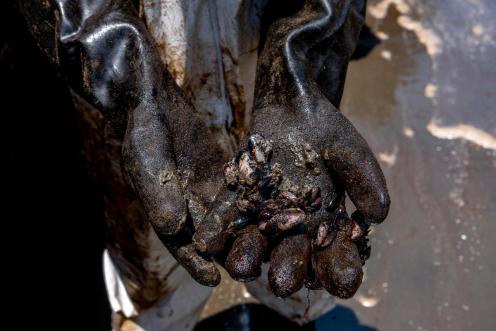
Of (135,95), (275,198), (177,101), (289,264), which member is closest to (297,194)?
(275,198)

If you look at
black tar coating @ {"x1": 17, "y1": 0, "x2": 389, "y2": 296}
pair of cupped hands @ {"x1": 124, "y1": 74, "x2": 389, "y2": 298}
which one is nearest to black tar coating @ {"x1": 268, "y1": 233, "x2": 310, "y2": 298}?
pair of cupped hands @ {"x1": 124, "y1": 74, "x2": 389, "y2": 298}

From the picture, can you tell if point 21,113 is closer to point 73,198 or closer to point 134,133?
point 73,198

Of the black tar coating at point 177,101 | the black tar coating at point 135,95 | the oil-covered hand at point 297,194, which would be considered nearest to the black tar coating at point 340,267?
the oil-covered hand at point 297,194

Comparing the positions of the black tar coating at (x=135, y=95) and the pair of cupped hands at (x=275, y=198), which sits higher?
the black tar coating at (x=135, y=95)

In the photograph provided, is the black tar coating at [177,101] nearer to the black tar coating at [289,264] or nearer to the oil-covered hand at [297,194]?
the oil-covered hand at [297,194]

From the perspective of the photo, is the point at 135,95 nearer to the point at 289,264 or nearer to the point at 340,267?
the point at 289,264

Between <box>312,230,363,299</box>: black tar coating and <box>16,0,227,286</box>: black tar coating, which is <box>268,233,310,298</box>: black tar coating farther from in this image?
<box>16,0,227,286</box>: black tar coating

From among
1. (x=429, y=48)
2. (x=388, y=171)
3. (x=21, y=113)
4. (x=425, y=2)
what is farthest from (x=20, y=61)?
(x=425, y=2)
